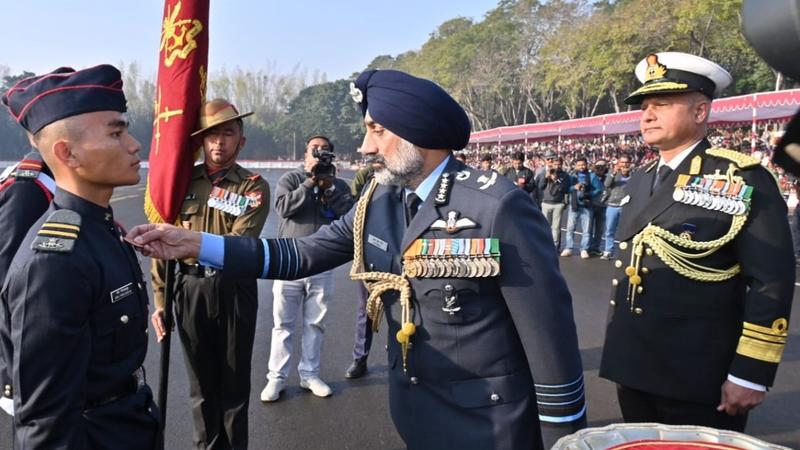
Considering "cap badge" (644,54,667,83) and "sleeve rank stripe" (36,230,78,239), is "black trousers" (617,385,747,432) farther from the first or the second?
"sleeve rank stripe" (36,230,78,239)

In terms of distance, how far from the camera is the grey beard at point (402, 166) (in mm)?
1769

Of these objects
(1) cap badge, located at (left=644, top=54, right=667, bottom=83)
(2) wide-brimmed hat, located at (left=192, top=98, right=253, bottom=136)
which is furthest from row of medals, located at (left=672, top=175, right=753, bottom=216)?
(2) wide-brimmed hat, located at (left=192, top=98, right=253, bottom=136)

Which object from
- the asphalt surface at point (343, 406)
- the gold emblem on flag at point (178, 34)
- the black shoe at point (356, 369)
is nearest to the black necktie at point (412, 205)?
the gold emblem on flag at point (178, 34)

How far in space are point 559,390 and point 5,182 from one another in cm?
282

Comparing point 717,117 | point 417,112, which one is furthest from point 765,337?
point 717,117

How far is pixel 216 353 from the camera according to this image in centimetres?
309

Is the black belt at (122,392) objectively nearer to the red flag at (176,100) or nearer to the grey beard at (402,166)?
the grey beard at (402,166)

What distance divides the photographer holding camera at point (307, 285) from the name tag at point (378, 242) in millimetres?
1986

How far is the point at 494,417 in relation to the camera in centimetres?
167

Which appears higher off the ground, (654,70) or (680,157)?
(654,70)

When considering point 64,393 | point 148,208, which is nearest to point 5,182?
point 148,208

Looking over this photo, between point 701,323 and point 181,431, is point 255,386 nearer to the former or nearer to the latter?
point 181,431

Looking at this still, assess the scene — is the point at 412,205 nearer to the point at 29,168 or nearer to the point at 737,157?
the point at 737,157

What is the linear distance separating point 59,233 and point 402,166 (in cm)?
100
